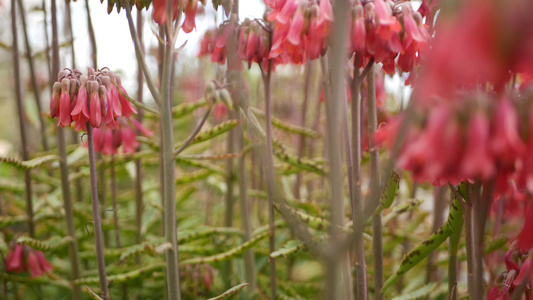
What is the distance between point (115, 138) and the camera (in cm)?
151

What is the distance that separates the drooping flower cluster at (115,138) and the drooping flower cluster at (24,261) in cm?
38

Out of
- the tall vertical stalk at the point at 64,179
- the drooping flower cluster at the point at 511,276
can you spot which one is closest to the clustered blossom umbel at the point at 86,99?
the tall vertical stalk at the point at 64,179

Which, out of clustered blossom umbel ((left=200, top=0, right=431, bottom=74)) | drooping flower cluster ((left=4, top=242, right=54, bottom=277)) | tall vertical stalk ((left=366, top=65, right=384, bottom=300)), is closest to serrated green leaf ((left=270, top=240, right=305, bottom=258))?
tall vertical stalk ((left=366, top=65, right=384, bottom=300))

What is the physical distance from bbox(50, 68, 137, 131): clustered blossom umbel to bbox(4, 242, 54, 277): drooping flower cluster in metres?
0.63

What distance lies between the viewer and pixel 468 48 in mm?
441

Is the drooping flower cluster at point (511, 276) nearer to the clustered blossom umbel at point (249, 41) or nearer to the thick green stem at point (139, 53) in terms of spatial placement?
the clustered blossom umbel at point (249, 41)

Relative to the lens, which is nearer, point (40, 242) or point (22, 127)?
point (40, 242)

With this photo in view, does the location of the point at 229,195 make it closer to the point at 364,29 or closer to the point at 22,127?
the point at 22,127

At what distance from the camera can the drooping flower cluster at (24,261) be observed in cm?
140

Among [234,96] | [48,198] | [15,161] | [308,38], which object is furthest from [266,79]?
[48,198]

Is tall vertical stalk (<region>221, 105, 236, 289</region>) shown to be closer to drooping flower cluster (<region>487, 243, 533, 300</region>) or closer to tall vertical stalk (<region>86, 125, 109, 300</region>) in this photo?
tall vertical stalk (<region>86, 125, 109, 300</region>)

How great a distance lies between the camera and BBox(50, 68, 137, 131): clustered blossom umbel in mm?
941

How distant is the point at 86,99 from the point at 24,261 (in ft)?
2.46

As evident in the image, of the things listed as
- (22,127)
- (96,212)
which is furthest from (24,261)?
(96,212)
